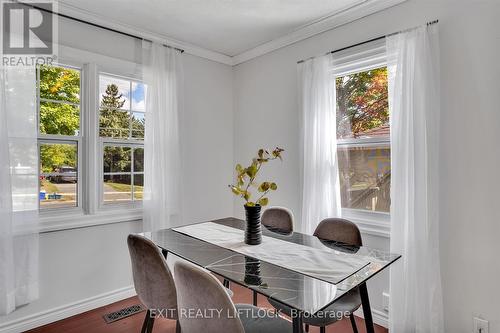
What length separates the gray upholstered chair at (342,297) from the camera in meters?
1.61

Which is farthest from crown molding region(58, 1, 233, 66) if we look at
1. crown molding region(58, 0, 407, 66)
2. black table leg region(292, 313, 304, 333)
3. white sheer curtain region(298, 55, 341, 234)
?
black table leg region(292, 313, 304, 333)

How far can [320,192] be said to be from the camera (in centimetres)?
274

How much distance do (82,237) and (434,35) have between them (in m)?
3.30

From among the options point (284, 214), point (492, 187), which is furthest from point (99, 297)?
point (492, 187)

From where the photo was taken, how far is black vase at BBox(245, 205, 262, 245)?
6.20 feet

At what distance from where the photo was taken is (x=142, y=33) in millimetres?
2967

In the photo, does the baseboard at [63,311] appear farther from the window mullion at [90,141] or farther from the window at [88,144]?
the window mullion at [90,141]

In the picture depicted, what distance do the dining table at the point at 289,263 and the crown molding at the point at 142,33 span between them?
2009mm

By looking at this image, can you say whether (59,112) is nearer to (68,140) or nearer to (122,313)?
(68,140)

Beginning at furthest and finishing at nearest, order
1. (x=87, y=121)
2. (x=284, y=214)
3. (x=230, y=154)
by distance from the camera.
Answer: (x=230, y=154) → (x=87, y=121) → (x=284, y=214)

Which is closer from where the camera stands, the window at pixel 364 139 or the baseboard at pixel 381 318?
the baseboard at pixel 381 318

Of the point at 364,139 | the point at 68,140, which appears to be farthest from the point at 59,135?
the point at 364,139

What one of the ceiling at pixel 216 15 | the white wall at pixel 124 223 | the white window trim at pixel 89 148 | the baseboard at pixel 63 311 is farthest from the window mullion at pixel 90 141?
the baseboard at pixel 63 311

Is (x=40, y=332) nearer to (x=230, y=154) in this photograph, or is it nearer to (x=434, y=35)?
(x=230, y=154)
